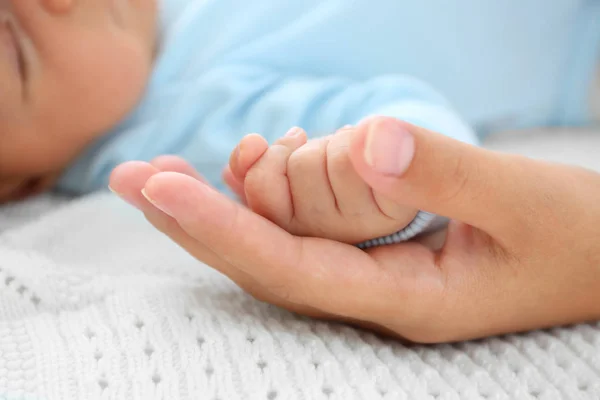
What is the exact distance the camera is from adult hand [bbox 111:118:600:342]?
0.48m

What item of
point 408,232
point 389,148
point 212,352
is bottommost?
point 212,352

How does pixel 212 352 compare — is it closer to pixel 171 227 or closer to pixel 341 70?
pixel 171 227

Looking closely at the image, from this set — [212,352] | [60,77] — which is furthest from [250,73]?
[212,352]

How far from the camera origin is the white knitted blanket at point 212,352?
48 centimetres

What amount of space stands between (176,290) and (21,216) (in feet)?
1.46

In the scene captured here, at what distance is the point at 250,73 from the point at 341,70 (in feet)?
0.53

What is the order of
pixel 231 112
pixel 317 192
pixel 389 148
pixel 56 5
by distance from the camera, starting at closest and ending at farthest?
pixel 389 148
pixel 317 192
pixel 56 5
pixel 231 112

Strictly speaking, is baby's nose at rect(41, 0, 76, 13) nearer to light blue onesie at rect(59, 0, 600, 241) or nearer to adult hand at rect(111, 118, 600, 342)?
light blue onesie at rect(59, 0, 600, 241)

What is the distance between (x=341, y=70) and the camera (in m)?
1.05

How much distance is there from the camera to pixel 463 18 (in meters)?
1.10

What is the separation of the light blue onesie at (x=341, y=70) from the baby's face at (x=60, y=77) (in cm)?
7

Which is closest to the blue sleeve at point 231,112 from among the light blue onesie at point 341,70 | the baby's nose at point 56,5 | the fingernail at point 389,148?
the light blue onesie at point 341,70

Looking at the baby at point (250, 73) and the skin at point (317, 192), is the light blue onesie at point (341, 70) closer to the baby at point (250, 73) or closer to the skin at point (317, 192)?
the baby at point (250, 73)

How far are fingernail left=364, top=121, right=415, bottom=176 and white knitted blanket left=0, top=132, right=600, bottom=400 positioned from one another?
177mm
